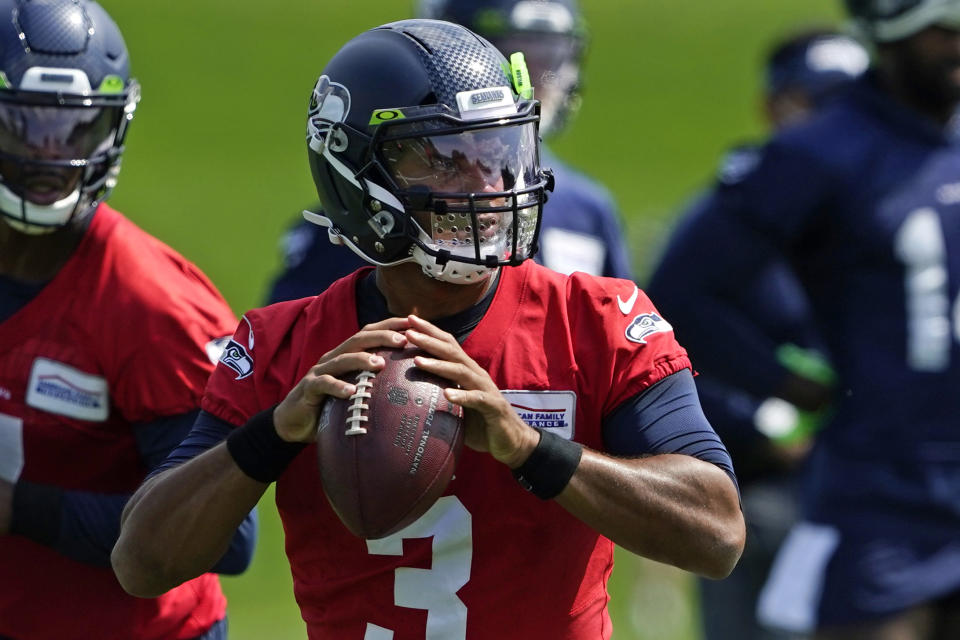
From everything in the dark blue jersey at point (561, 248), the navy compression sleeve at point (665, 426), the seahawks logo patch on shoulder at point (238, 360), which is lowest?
the dark blue jersey at point (561, 248)

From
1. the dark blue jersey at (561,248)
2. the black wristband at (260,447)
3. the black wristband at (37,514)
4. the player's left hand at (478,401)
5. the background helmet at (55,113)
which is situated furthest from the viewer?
the dark blue jersey at (561,248)

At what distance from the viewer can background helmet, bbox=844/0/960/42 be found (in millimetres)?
5148

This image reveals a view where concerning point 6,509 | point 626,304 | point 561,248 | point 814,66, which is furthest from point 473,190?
point 814,66

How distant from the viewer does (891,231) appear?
5.03m

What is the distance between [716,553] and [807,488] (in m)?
2.25

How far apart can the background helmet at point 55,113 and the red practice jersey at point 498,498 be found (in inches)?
31.5

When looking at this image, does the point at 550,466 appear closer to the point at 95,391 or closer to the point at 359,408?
the point at 359,408

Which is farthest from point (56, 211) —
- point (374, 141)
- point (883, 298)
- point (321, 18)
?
point (321, 18)

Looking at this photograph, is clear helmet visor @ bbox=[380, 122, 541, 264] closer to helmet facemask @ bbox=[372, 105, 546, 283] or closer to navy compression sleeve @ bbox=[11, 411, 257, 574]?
helmet facemask @ bbox=[372, 105, 546, 283]

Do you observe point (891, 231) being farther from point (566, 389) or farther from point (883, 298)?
point (566, 389)

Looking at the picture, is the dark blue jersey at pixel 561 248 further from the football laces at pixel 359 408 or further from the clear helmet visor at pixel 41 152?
the football laces at pixel 359 408

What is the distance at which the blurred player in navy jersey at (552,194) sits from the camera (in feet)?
17.7

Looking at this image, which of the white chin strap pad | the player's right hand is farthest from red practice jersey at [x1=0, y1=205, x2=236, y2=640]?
the player's right hand

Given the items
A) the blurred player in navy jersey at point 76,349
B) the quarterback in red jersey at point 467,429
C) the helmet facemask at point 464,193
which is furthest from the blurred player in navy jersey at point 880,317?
the helmet facemask at point 464,193
